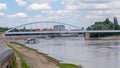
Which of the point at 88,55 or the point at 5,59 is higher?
the point at 5,59

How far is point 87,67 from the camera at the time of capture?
1681 inches

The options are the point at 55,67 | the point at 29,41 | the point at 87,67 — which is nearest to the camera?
the point at 55,67

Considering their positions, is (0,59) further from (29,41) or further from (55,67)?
(29,41)

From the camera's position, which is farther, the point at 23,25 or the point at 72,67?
the point at 23,25

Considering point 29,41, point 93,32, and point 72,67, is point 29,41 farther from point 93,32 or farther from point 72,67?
point 72,67

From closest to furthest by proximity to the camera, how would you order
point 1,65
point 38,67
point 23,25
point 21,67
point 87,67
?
point 1,65, point 21,67, point 38,67, point 87,67, point 23,25

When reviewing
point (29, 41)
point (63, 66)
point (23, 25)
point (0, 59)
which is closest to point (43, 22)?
point (23, 25)

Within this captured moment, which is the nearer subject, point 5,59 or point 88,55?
point 5,59

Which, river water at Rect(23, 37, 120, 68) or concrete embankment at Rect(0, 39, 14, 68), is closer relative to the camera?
concrete embankment at Rect(0, 39, 14, 68)

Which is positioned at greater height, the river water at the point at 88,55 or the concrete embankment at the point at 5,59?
the concrete embankment at the point at 5,59

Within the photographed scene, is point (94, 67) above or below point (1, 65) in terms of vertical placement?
below

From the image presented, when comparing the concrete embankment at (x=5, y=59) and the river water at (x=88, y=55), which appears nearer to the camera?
the concrete embankment at (x=5, y=59)

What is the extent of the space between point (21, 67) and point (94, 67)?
1365 cm

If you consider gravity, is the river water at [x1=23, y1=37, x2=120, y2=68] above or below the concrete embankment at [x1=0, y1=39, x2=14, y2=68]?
below
